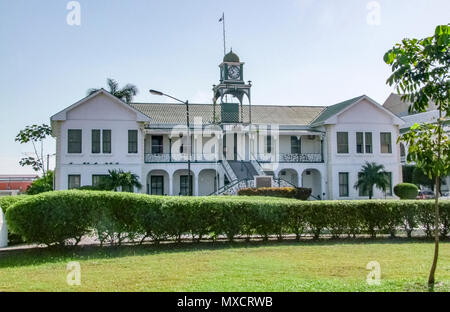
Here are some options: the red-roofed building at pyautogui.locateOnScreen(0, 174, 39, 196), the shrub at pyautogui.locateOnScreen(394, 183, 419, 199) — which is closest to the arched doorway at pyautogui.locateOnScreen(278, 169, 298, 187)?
the shrub at pyautogui.locateOnScreen(394, 183, 419, 199)

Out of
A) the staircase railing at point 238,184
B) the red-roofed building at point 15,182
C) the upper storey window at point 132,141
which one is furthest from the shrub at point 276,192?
the red-roofed building at point 15,182

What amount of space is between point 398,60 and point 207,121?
3258 cm

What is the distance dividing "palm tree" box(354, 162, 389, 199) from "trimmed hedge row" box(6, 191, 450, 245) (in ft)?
58.9

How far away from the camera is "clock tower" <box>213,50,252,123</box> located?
38406mm

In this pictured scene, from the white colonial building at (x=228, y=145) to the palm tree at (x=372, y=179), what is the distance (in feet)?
6.62

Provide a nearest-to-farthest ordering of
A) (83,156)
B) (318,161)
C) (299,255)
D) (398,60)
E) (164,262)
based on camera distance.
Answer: (398,60), (164,262), (299,255), (83,156), (318,161)

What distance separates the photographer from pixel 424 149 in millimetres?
8719

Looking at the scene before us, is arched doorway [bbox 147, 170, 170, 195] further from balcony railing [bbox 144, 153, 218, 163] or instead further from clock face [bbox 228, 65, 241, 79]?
clock face [bbox 228, 65, 241, 79]

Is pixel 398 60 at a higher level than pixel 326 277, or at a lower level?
higher

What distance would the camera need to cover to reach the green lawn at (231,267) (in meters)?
8.70

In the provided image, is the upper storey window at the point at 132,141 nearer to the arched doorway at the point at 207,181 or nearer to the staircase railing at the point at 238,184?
the arched doorway at the point at 207,181
